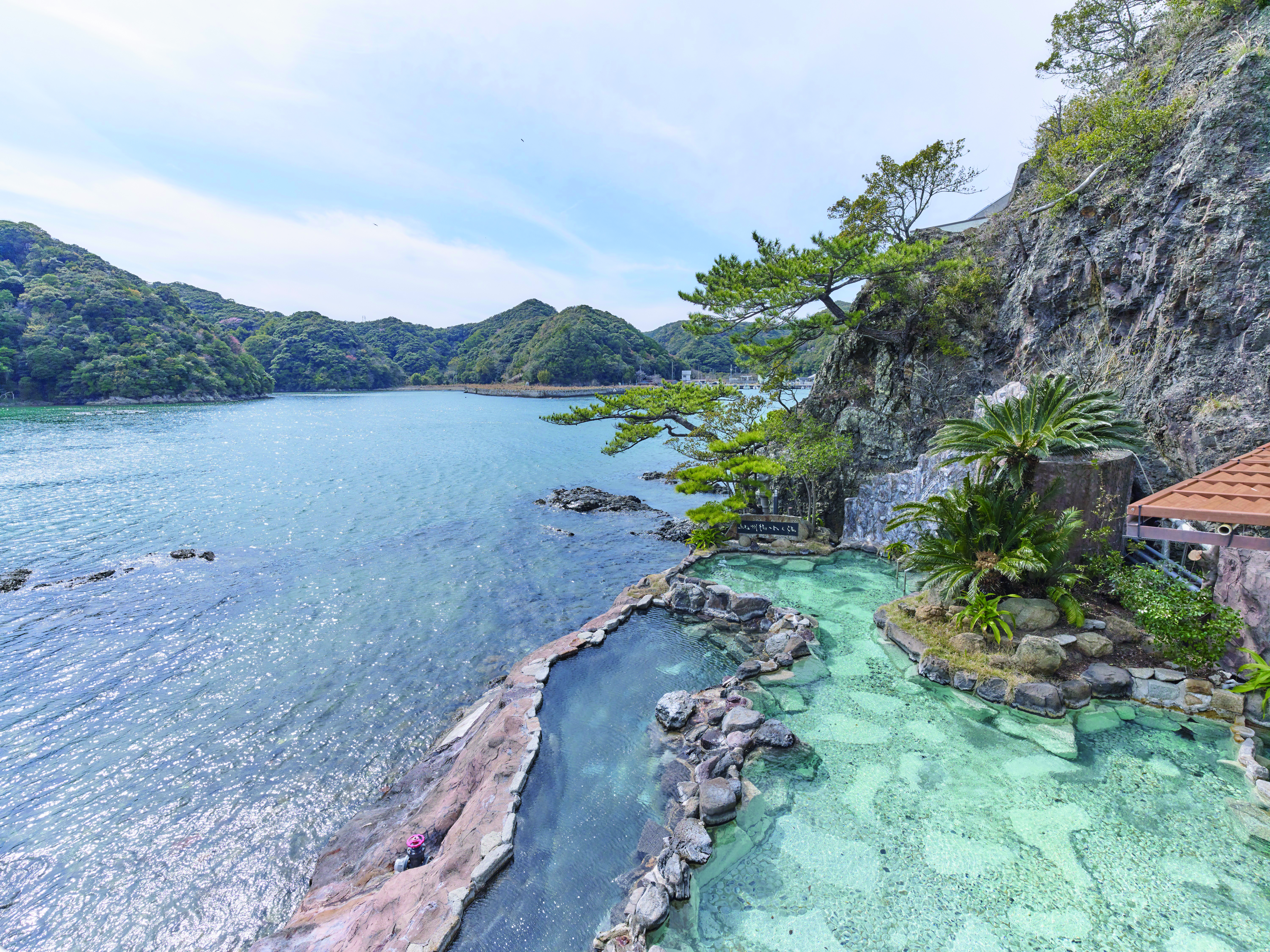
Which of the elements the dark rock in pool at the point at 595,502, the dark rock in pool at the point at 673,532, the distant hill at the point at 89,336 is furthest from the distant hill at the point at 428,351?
the dark rock in pool at the point at 673,532

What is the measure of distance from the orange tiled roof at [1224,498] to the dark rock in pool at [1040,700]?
2.85m

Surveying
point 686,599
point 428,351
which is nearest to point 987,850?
point 686,599

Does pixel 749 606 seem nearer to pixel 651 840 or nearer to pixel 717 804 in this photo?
pixel 717 804

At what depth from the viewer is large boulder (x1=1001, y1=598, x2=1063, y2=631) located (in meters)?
8.30

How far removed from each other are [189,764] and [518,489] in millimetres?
22083

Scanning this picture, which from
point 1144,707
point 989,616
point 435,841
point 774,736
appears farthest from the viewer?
point 989,616

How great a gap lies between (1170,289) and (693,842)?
541 inches

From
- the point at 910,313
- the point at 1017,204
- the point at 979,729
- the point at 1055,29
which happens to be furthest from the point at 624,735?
the point at 1055,29

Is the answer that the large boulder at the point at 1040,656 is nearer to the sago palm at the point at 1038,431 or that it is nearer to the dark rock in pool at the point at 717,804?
the sago palm at the point at 1038,431

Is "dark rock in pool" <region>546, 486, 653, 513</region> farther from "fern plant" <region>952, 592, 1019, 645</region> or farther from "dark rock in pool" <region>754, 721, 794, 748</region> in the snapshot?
"dark rock in pool" <region>754, 721, 794, 748</region>

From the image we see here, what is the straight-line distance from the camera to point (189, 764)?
8930mm

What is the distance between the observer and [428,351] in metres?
163

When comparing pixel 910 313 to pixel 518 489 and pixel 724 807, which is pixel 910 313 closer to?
pixel 724 807

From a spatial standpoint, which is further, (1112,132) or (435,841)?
(1112,132)
